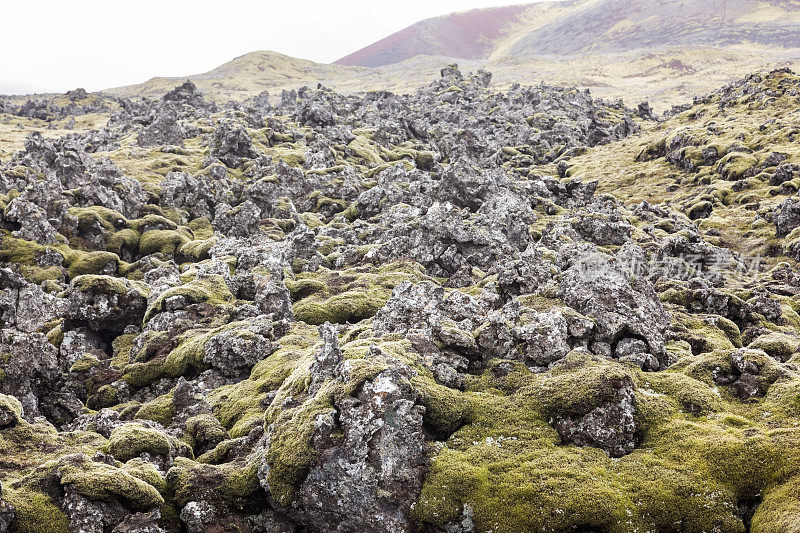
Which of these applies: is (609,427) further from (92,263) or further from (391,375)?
(92,263)

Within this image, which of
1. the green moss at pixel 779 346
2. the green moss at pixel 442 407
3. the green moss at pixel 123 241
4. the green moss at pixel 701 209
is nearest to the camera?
the green moss at pixel 442 407

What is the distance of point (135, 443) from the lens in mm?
13141

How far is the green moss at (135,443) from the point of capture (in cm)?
1298

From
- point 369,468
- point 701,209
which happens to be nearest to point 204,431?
point 369,468

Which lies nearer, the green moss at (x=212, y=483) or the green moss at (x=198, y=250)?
the green moss at (x=212, y=483)

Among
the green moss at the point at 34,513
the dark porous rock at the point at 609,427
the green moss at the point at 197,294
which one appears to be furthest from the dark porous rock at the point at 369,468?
the green moss at the point at 197,294

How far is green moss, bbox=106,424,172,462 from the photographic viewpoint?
1298cm

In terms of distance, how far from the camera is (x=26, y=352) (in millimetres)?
18359

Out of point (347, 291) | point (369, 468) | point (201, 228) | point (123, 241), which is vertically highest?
point (123, 241)

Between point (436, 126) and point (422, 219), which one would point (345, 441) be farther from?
point (436, 126)

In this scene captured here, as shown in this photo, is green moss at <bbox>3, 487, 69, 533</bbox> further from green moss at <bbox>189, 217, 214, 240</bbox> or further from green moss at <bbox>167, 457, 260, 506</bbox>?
green moss at <bbox>189, 217, 214, 240</bbox>

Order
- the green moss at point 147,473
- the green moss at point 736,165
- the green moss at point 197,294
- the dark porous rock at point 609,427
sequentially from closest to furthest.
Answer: the green moss at point 147,473, the dark porous rock at point 609,427, the green moss at point 197,294, the green moss at point 736,165

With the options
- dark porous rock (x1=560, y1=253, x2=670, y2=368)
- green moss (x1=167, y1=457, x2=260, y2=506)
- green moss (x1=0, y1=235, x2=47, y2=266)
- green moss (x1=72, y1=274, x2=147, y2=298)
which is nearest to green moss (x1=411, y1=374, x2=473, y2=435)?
green moss (x1=167, y1=457, x2=260, y2=506)

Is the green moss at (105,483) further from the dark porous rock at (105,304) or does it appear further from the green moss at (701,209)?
the green moss at (701,209)
